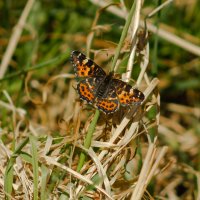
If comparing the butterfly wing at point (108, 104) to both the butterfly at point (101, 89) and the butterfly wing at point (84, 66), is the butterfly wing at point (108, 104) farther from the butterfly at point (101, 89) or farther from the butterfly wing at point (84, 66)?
the butterfly wing at point (84, 66)

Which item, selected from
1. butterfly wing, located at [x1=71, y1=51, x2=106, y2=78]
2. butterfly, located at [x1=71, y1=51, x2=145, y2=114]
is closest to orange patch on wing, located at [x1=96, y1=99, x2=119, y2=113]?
butterfly, located at [x1=71, y1=51, x2=145, y2=114]

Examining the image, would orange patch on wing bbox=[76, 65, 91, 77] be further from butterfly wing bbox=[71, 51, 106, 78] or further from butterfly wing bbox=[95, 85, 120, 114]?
butterfly wing bbox=[95, 85, 120, 114]

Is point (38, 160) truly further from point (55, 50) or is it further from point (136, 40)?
point (55, 50)

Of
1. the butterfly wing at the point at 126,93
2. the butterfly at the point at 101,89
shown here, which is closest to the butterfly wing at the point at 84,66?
the butterfly at the point at 101,89

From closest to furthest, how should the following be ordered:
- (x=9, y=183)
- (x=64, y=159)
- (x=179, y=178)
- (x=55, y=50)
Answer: (x=9, y=183), (x=64, y=159), (x=179, y=178), (x=55, y=50)

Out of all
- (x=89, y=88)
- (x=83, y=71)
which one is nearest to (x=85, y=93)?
(x=89, y=88)

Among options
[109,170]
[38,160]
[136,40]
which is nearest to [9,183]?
[38,160]

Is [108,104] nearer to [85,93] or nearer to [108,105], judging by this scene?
[108,105]
